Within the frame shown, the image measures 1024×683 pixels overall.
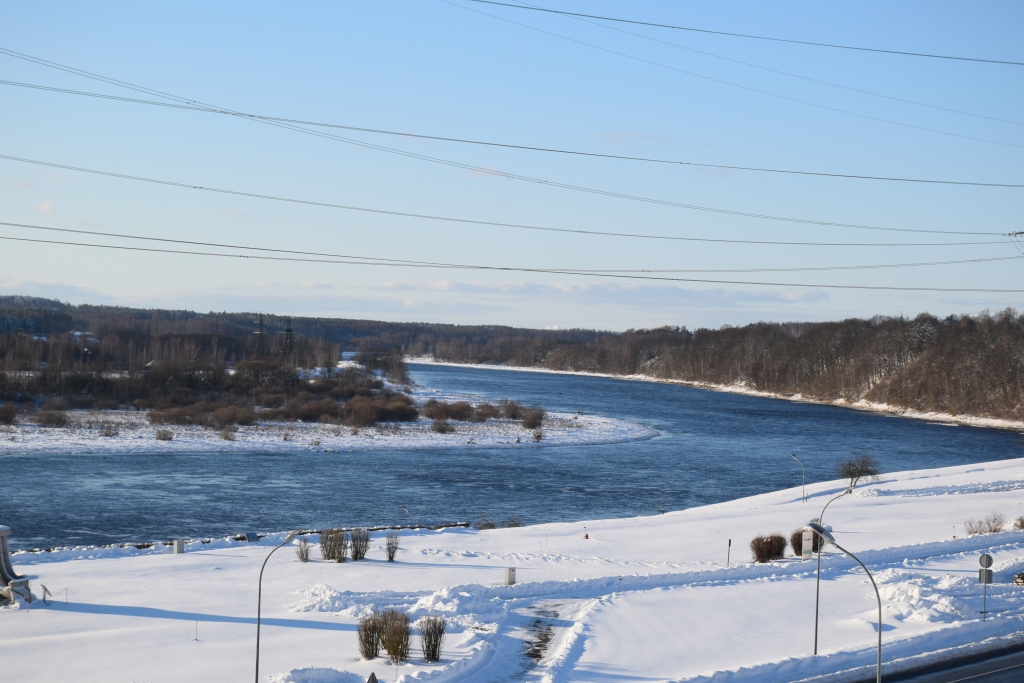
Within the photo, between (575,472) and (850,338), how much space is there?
10219cm

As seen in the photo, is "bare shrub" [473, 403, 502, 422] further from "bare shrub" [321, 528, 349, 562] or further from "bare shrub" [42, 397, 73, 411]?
"bare shrub" [321, 528, 349, 562]

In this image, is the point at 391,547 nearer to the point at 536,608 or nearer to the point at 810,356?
the point at 536,608

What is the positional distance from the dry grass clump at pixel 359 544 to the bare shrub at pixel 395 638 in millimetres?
9266

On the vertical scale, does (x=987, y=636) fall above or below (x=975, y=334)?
below

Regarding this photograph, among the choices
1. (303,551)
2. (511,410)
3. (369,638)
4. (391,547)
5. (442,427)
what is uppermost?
(511,410)

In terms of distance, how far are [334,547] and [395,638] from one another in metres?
9.65

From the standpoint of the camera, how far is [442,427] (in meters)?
63.7

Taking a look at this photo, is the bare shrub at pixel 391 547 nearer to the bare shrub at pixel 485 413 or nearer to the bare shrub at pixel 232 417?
the bare shrub at pixel 232 417

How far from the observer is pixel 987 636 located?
17.4m

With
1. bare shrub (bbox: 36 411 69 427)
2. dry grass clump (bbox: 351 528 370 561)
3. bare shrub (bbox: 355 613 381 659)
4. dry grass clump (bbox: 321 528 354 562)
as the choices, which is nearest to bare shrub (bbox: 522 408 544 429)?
bare shrub (bbox: 36 411 69 427)

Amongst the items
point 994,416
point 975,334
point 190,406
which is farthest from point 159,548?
point 975,334

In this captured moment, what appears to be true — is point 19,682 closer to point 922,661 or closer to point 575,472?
point 922,661

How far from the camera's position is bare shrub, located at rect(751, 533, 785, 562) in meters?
24.5

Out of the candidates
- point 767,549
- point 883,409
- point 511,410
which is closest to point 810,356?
point 883,409
